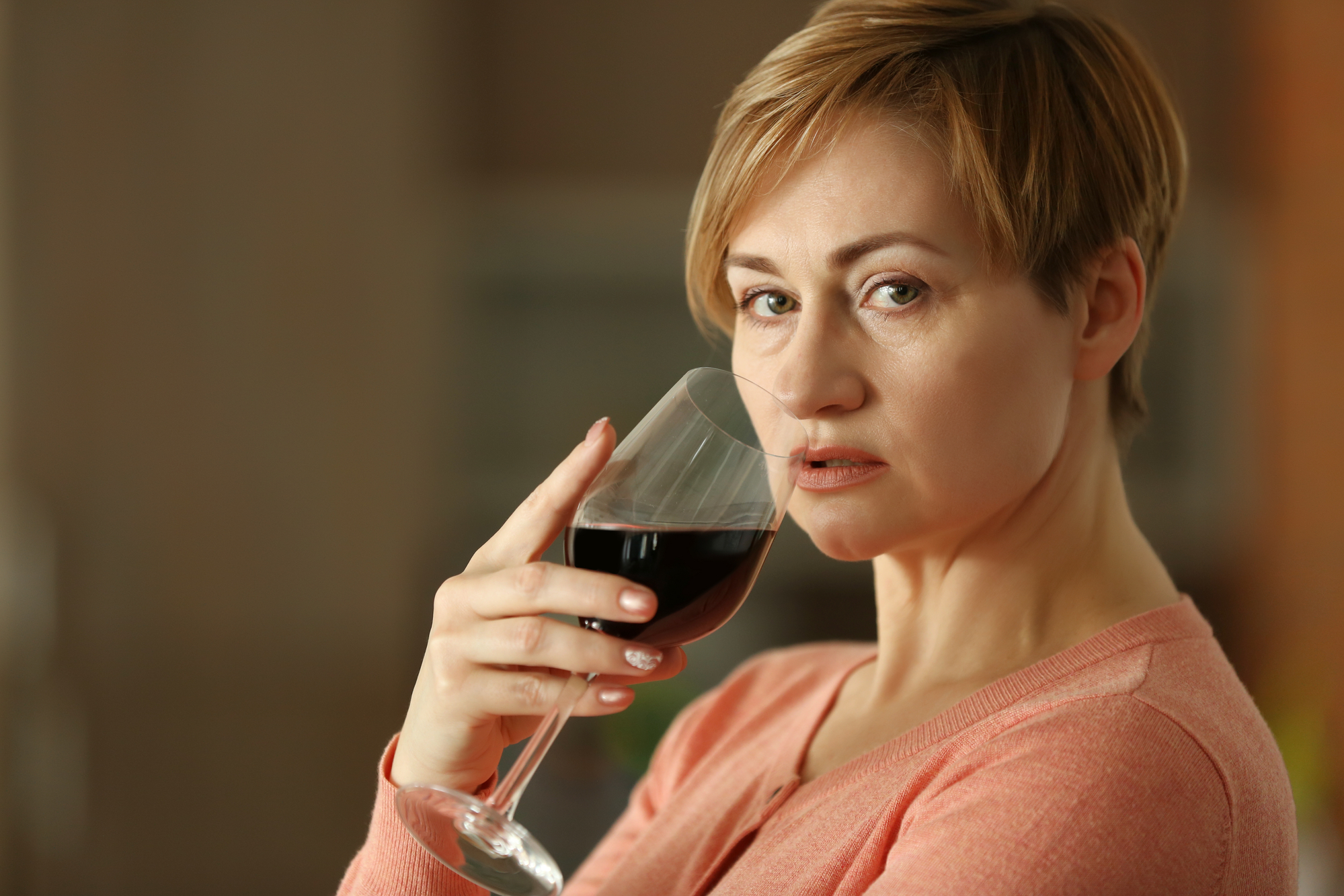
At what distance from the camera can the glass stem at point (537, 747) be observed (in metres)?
0.89

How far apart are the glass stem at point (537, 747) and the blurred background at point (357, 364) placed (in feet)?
9.70

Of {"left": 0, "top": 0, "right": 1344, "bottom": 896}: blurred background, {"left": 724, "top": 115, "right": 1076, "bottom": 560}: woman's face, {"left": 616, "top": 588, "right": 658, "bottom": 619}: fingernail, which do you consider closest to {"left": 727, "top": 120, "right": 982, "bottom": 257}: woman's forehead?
{"left": 724, "top": 115, "right": 1076, "bottom": 560}: woman's face

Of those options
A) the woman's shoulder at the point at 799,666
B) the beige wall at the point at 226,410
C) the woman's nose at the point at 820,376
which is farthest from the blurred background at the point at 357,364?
the woman's nose at the point at 820,376

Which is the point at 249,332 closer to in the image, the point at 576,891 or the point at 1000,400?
the point at 576,891

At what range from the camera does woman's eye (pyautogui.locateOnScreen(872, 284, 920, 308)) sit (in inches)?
41.9

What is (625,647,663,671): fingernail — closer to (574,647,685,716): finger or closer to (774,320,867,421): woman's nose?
(574,647,685,716): finger

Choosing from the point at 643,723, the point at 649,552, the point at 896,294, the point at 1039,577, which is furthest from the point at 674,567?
the point at 643,723

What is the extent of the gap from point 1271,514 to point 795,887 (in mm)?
3649

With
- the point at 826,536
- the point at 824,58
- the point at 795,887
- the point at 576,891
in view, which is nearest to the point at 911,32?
the point at 824,58

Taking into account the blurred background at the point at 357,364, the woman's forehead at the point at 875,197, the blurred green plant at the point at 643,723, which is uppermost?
the woman's forehead at the point at 875,197

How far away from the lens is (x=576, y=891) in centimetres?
134

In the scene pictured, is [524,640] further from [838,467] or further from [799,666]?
[799,666]

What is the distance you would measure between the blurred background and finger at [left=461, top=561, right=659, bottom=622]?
118 inches

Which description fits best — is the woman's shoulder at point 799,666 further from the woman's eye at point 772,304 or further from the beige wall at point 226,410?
the beige wall at point 226,410
